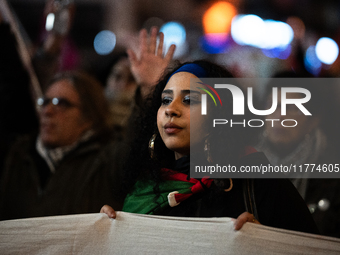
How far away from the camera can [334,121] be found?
2018 mm

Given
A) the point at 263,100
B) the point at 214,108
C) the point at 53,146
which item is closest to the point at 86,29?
the point at 53,146

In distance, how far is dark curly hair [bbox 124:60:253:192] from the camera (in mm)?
1419

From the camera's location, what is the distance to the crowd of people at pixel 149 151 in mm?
1369

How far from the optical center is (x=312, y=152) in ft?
6.04

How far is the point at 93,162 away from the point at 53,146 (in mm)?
337

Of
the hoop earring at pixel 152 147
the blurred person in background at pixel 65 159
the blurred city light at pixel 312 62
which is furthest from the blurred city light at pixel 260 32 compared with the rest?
the hoop earring at pixel 152 147

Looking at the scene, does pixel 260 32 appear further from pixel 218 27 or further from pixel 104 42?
pixel 104 42

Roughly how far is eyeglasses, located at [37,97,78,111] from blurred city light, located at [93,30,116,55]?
11.9 feet

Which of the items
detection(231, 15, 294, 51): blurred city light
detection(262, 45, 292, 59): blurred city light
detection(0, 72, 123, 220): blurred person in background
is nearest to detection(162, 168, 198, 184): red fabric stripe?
detection(0, 72, 123, 220): blurred person in background

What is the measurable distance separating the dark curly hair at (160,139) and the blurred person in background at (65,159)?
693mm

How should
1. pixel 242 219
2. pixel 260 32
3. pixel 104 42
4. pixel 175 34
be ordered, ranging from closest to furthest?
pixel 242 219 → pixel 260 32 → pixel 175 34 → pixel 104 42

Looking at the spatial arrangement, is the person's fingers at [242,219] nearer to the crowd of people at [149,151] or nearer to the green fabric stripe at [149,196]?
the crowd of people at [149,151]

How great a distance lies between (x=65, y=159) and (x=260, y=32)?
4050 mm
